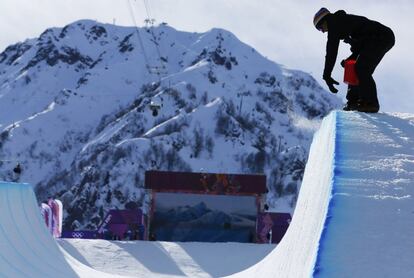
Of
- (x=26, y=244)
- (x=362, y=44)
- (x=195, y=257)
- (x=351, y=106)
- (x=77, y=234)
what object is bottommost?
(x=77, y=234)

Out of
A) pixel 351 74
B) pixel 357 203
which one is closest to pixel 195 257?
pixel 351 74

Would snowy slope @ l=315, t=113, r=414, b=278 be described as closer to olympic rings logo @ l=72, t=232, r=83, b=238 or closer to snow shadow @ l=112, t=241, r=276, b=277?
snow shadow @ l=112, t=241, r=276, b=277

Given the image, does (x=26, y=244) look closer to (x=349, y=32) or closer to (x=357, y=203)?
(x=349, y=32)

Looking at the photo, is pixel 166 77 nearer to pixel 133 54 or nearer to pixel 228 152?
pixel 133 54

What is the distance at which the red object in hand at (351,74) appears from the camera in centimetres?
662

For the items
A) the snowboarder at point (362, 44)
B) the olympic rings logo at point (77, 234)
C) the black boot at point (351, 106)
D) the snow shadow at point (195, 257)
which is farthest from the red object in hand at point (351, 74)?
the olympic rings logo at point (77, 234)

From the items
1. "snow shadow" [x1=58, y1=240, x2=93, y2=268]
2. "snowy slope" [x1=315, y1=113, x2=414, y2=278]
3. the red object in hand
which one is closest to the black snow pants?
the red object in hand

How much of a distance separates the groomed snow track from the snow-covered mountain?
3141 inches

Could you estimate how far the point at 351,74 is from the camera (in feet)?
21.9

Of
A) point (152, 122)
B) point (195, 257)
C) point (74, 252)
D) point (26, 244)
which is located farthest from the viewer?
point (152, 122)

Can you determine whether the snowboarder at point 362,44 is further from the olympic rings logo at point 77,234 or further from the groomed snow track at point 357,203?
the olympic rings logo at point 77,234

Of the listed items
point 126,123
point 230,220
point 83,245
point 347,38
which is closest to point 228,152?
point 126,123

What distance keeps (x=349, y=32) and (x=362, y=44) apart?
21cm

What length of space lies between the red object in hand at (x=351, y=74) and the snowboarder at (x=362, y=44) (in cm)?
9
